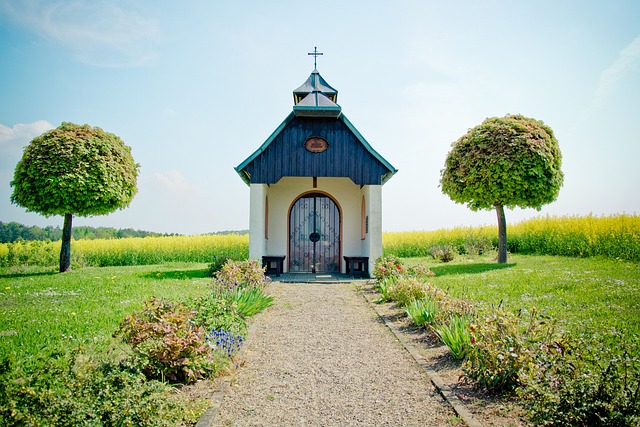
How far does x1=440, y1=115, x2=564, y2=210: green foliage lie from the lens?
1717 cm

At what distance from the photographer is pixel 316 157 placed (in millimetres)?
14734

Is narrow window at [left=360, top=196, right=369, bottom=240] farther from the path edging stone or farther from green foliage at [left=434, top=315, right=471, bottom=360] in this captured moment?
the path edging stone

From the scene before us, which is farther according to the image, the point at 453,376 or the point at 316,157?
the point at 316,157

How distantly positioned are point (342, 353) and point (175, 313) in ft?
8.20

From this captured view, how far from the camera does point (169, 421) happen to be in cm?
396

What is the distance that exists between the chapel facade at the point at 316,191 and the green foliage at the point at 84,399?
10.1 meters

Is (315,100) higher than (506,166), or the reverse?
(315,100)

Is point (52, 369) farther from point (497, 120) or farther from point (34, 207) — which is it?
point (497, 120)

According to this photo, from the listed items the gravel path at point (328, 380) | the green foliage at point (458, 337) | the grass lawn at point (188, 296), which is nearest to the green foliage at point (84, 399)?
the gravel path at point (328, 380)

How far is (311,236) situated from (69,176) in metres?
9.04

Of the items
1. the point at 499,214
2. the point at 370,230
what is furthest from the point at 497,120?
the point at 370,230

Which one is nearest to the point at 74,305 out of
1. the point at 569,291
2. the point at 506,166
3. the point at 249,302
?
the point at 249,302

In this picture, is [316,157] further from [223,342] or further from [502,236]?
[223,342]

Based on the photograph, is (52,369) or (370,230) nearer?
(52,369)
